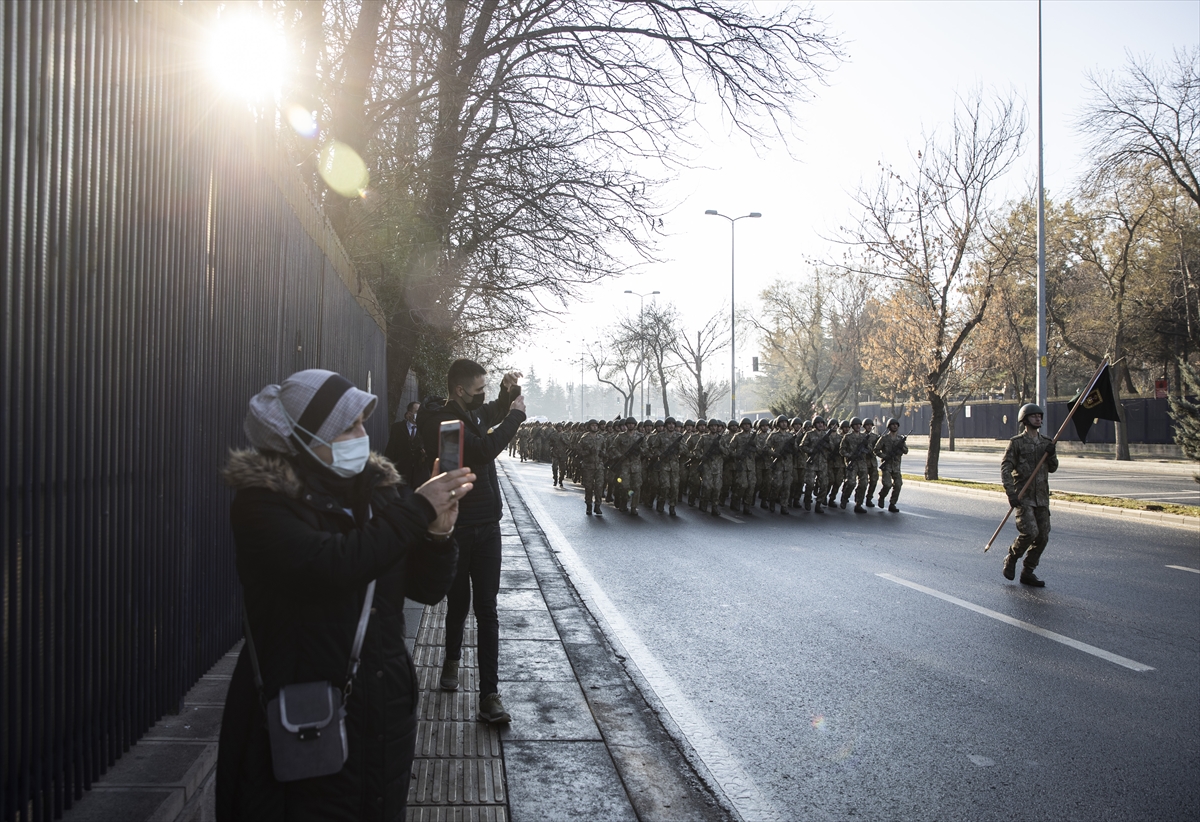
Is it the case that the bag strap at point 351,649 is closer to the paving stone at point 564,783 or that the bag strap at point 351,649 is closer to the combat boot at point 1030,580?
the paving stone at point 564,783

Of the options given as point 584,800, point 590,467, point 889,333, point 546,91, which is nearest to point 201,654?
point 584,800

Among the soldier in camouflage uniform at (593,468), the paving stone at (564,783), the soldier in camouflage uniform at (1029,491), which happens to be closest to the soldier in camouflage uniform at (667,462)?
the soldier in camouflage uniform at (593,468)

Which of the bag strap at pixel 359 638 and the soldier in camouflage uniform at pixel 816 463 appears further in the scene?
the soldier in camouflage uniform at pixel 816 463

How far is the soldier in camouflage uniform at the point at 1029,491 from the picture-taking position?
343 inches

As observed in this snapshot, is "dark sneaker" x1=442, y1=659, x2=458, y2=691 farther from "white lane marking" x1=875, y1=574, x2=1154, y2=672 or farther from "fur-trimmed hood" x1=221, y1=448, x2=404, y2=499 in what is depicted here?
"white lane marking" x1=875, y1=574, x2=1154, y2=672

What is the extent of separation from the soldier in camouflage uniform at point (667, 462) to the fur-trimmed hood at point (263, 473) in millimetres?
14227

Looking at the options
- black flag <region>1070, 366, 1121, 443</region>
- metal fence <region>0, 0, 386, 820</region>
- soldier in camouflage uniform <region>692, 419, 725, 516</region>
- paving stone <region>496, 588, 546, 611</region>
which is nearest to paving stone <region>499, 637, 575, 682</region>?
paving stone <region>496, 588, 546, 611</region>

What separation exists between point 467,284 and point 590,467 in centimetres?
423

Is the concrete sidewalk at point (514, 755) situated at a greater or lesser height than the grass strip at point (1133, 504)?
lesser

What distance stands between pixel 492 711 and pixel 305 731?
264cm

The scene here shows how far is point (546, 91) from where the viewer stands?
12523 millimetres

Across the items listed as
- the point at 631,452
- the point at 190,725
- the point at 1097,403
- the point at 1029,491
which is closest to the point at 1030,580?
the point at 1029,491

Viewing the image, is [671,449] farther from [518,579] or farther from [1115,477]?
[1115,477]

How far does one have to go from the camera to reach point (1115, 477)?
24828 mm
